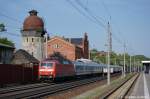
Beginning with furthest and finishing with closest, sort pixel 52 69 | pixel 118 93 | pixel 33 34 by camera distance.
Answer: pixel 33 34
pixel 52 69
pixel 118 93

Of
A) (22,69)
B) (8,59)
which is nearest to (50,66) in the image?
(22,69)

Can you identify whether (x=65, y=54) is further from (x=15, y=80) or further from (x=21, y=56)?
(x=15, y=80)

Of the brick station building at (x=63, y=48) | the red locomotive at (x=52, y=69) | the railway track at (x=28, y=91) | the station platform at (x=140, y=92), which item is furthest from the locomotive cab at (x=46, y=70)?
the brick station building at (x=63, y=48)

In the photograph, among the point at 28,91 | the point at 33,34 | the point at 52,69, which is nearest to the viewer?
the point at 28,91

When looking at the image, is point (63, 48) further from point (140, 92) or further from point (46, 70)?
point (140, 92)

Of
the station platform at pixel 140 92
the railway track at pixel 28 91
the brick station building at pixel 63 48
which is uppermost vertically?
the brick station building at pixel 63 48

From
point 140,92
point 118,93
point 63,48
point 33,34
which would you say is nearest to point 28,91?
point 118,93

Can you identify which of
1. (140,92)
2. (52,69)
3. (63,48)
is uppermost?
(63,48)

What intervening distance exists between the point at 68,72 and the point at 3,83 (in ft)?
41.4

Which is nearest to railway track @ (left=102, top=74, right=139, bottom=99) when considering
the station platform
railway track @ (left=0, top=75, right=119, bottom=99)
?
the station platform

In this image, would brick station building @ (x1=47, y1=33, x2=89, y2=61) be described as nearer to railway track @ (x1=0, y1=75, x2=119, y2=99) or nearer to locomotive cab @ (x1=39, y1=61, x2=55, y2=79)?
locomotive cab @ (x1=39, y1=61, x2=55, y2=79)

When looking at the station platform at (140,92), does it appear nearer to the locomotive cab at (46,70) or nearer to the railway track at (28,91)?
the railway track at (28,91)

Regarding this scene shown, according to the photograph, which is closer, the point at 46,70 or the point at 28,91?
the point at 28,91

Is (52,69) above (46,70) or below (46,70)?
above
